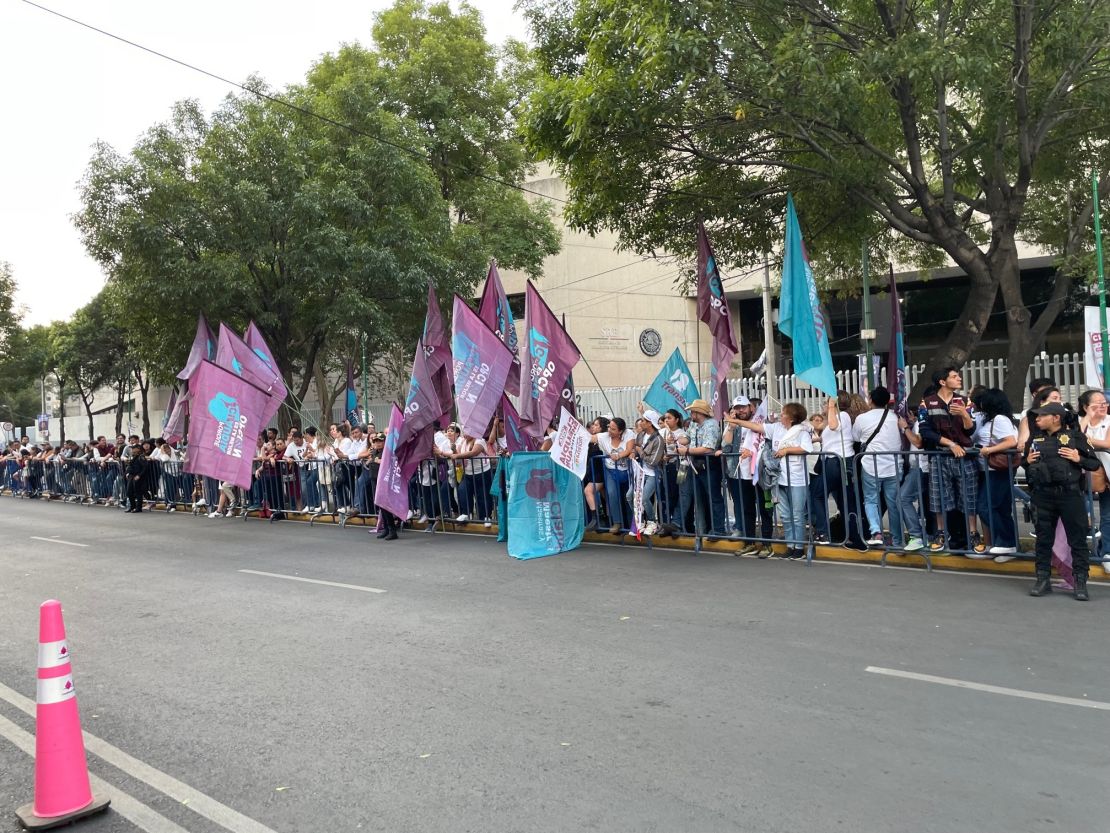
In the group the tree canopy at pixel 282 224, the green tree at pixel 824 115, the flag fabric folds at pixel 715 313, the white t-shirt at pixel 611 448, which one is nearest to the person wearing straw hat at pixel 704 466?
the flag fabric folds at pixel 715 313

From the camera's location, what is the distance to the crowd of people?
7699 mm

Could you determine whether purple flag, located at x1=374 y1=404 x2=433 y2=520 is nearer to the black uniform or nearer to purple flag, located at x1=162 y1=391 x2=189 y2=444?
purple flag, located at x1=162 y1=391 x2=189 y2=444

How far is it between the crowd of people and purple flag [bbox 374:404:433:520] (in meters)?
0.47

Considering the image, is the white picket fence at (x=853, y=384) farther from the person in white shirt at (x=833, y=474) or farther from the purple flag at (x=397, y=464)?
the person in white shirt at (x=833, y=474)

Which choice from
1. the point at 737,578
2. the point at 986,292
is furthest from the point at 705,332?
the point at 737,578

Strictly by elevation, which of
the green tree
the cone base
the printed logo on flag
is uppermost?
the green tree

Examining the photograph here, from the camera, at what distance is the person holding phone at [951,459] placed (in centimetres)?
855

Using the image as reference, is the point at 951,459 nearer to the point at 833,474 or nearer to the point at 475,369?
the point at 833,474

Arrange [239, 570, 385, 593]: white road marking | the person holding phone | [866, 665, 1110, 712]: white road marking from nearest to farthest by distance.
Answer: [866, 665, 1110, 712]: white road marking < the person holding phone < [239, 570, 385, 593]: white road marking

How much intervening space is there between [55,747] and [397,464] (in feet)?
30.1

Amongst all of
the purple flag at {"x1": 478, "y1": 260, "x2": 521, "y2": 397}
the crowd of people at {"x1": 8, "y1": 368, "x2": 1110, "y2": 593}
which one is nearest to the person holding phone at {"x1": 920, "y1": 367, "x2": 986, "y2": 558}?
the crowd of people at {"x1": 8, "y1": 368, "x2": 1110, "y2": 593}

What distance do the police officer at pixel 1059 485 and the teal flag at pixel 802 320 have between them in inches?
96.2

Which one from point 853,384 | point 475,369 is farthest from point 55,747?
point 853,384

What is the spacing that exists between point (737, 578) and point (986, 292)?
→ 553 centimetres
